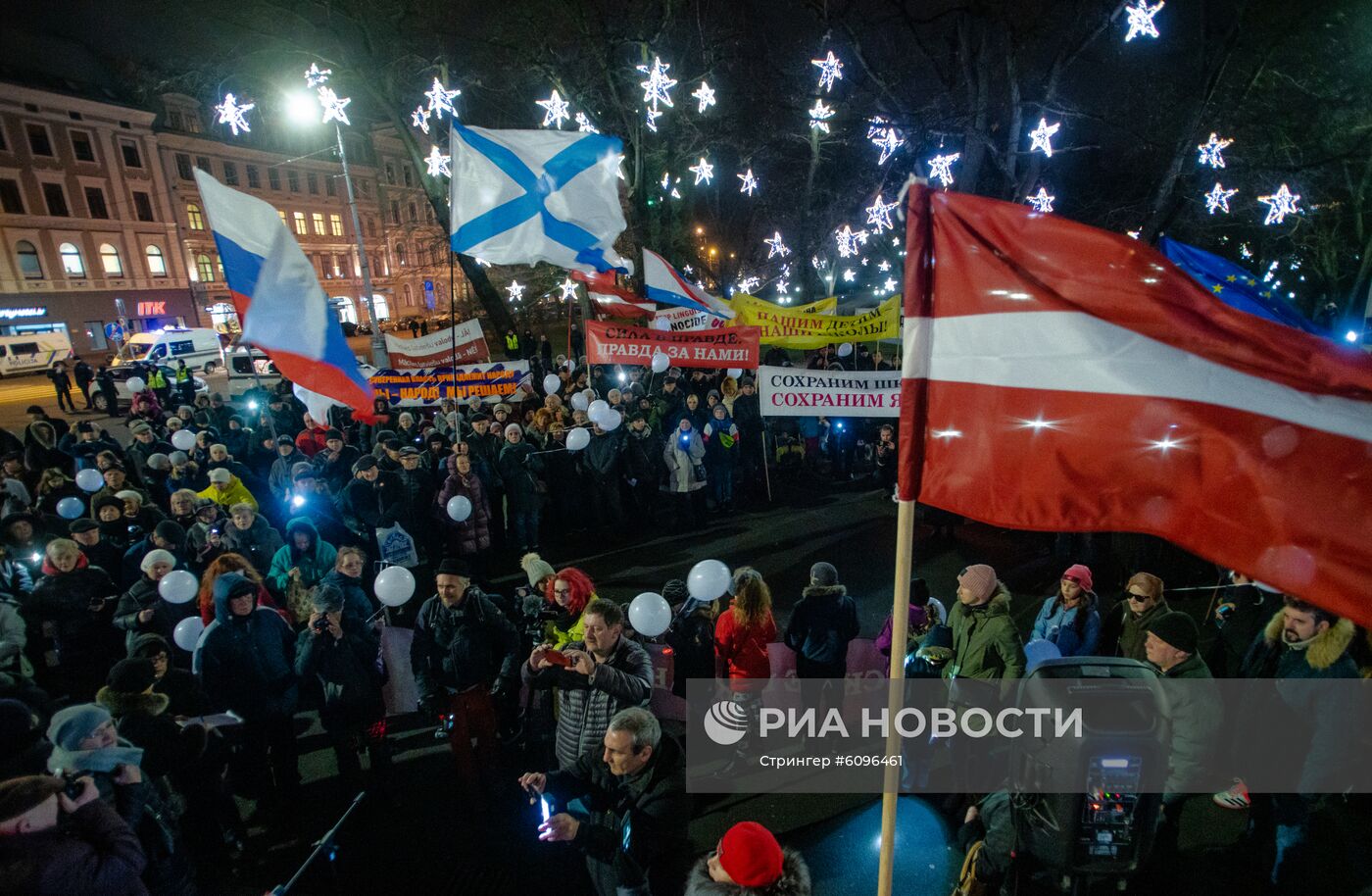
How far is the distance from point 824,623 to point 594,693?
5.75ft

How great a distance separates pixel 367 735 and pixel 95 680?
3529 millimetres

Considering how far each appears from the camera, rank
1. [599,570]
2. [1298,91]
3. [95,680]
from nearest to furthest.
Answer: [95,680], [599,570], [1298,91]

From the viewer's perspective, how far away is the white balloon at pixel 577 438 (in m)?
8.71

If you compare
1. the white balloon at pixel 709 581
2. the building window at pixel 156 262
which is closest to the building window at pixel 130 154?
the building window at pixel 156 262

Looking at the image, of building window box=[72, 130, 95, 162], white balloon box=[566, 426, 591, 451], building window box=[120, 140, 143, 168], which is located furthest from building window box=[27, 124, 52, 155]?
white balloon box=[566, 426, 591, 451]

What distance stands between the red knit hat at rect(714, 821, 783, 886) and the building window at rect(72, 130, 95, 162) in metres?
55.5

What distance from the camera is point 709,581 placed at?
462 centimetres

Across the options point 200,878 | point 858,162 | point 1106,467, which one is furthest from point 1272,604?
point 858,162

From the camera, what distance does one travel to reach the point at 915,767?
4484 mm

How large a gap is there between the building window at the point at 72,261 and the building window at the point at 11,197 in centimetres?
256

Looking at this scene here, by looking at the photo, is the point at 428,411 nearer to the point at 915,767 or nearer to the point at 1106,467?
the point at 915,767

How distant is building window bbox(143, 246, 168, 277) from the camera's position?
43.3 metres

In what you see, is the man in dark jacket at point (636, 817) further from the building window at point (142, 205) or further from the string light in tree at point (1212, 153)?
the building window at point (142, 205)

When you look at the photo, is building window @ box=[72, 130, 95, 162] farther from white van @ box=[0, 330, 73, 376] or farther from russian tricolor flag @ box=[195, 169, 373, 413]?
russian tricolor flag @ box=[195, 169, 373, 413]
